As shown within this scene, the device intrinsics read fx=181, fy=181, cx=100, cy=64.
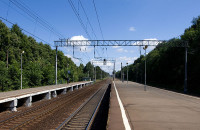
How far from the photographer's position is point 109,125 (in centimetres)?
689

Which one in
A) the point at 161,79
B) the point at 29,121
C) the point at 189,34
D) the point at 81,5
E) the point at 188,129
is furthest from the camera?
the point at 161,79

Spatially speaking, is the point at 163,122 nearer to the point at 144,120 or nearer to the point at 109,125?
the point at 144,120

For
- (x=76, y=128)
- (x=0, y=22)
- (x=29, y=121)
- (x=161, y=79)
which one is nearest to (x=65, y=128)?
(x=76, y=128)

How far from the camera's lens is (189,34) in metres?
35.8

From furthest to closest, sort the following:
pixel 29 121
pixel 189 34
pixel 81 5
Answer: pixel 189 34 → pixel 81 5 → pixel 29 121

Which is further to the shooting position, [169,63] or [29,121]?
[169,63]

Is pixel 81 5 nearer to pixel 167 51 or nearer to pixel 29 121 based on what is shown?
pixel 29 121

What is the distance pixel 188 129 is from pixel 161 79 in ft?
178

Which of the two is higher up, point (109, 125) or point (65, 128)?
point (109, 125)

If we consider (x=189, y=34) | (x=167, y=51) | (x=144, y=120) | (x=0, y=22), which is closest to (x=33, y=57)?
(x=0, y=22)

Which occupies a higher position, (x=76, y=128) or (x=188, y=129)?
(x=188, y=129)

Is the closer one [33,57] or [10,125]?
[10,125]

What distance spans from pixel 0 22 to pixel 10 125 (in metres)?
41.6

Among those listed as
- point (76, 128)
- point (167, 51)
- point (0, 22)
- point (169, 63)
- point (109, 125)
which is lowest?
point (76, 128)
